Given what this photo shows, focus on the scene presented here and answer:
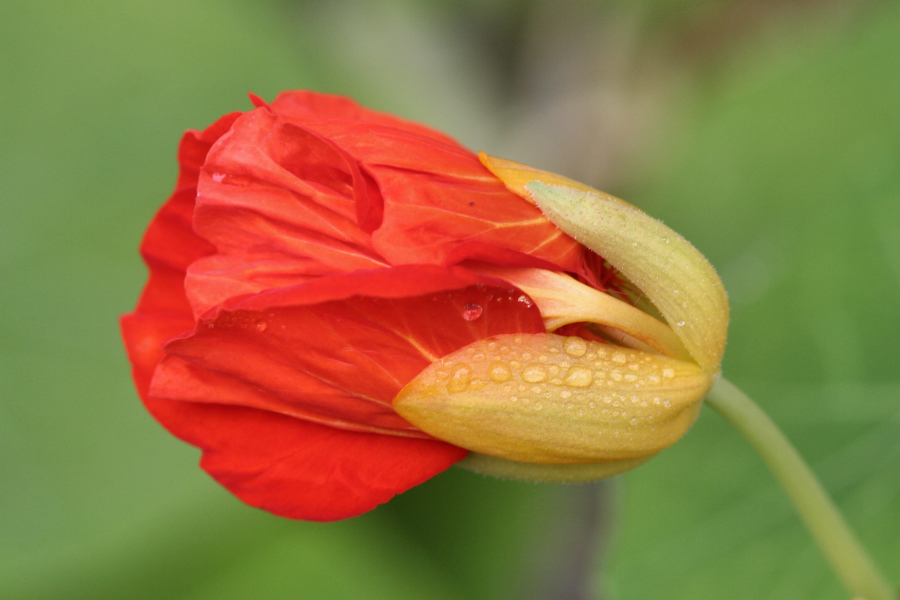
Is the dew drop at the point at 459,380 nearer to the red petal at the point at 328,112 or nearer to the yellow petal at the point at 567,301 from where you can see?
the yellow petal at the point at 567,301

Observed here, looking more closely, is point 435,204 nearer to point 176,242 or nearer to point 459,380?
point 459,380

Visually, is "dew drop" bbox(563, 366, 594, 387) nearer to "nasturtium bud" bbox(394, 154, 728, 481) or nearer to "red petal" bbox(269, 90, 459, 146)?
"nasturtium bud" bbox(394, 154, 728, 481)

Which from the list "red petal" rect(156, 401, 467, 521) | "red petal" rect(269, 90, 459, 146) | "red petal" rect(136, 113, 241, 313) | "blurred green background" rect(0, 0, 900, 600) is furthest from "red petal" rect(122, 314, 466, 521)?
"blurred green background" rect(0, 0, 900, 600)

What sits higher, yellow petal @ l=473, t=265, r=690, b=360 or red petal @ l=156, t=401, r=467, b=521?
yellow petal @ l=473, t=265, r=690, b=360

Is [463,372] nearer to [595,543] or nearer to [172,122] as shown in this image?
[172,122]

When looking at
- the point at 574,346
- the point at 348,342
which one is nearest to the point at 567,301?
the point at 574,346

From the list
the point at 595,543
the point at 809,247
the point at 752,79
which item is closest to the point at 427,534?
the point at 595,543
